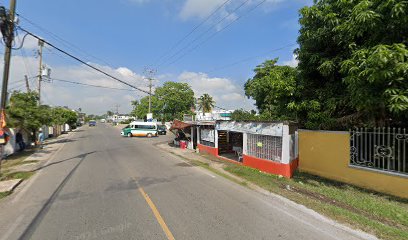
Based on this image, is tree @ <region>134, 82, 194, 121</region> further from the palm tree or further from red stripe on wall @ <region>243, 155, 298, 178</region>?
red stripe on wall @ <region>243, 155, 298, 178</region>

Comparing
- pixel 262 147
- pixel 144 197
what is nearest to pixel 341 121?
pixel 262 147

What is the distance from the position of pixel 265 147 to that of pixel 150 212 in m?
7.78

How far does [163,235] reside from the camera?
522cm

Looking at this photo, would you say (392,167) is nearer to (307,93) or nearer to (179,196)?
(307,93)

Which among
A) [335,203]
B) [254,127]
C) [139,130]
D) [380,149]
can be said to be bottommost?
[335,203]

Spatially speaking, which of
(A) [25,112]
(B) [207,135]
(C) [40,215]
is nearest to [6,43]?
(C) [40,215]

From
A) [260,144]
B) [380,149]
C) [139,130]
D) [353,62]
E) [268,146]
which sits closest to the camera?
[353,62]

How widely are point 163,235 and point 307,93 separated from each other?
8.59m

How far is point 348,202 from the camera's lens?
772cm

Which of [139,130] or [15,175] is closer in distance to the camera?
[15,175]

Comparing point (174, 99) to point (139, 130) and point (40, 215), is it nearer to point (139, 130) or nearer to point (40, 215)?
point (139, 130)

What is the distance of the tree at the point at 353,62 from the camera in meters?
6.62

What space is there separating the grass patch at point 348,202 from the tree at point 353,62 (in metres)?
2.44

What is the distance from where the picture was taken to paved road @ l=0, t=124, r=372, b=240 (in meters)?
5.38
